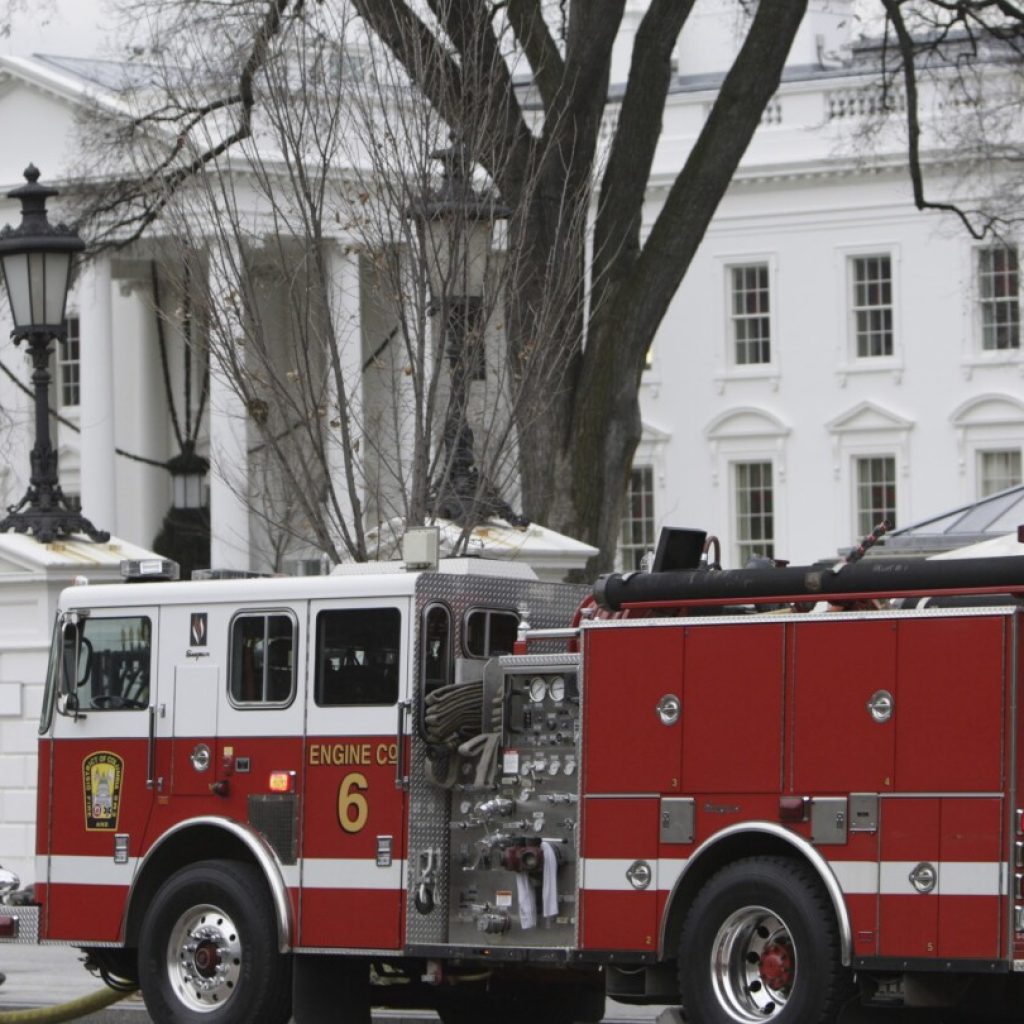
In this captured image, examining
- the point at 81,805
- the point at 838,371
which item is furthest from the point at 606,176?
the point at 838,371

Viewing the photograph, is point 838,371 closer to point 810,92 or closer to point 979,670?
point 810,92

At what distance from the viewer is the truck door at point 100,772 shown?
14297 mm

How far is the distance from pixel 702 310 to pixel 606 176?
30706 mm

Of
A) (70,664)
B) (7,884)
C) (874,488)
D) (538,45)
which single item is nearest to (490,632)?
(70,664)

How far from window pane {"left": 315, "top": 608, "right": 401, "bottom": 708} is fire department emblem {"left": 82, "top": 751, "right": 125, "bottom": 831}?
4.71 feet

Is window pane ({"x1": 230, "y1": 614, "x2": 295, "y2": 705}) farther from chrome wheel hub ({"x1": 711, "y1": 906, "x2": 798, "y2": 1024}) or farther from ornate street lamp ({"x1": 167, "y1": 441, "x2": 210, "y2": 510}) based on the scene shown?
ornate street lamp ({"x1": 167, "y1": 441, "x2": 210, "y2": 510})

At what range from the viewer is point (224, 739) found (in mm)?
13984

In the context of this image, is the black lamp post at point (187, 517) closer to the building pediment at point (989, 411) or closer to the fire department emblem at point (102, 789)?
the building pediment at point (989, 411)

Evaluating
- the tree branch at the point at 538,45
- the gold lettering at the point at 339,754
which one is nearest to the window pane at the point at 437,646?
the gold lettering at the point at 339,754

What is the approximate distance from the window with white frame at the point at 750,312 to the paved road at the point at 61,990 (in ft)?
115

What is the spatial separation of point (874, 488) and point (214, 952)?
130 ft

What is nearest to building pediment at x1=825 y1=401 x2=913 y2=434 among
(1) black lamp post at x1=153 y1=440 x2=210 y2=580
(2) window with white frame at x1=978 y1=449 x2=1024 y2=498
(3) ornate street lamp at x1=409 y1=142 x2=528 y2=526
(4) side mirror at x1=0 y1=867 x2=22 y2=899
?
(2) window with white frame at x1=978 y1=449 x2=1024 y2=498

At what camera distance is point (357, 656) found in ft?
44.7

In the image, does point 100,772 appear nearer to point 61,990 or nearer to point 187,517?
point 61,990
